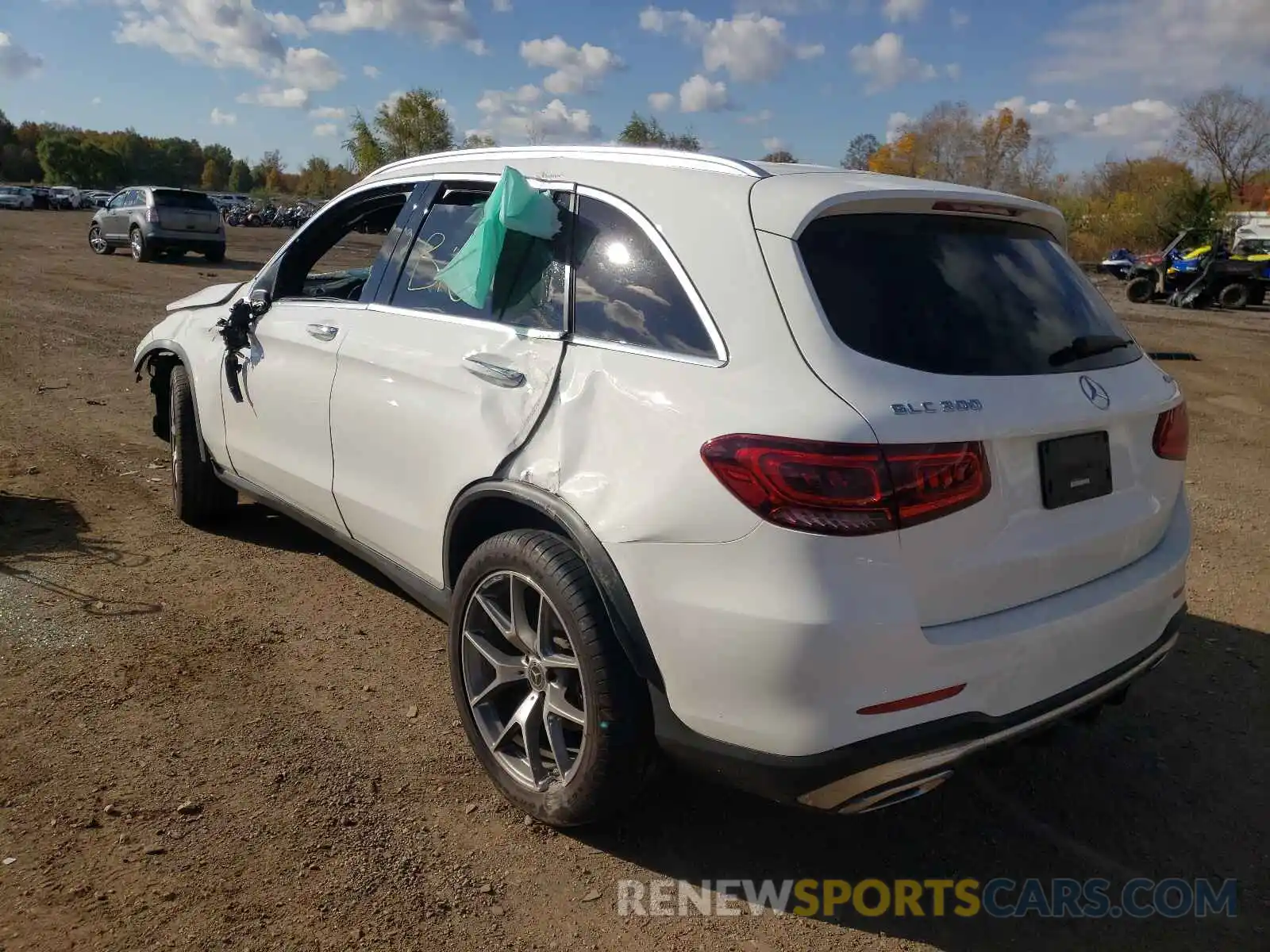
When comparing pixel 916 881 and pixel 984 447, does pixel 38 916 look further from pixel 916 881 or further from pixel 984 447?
pixel 984 447

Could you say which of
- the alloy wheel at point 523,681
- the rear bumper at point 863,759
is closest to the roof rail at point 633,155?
the alloy wheel at point 523,681

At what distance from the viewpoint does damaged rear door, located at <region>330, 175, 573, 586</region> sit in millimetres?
2895

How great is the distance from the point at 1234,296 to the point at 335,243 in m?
25.6

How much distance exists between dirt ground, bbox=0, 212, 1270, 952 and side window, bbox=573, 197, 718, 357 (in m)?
1.44

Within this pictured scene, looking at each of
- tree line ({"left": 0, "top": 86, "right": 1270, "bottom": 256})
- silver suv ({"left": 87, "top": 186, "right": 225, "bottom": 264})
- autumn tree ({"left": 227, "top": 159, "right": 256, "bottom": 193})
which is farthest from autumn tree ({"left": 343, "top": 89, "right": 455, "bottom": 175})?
autumn tree ({"left": 227, "top": 159, "right": 256, "bottom": 193})

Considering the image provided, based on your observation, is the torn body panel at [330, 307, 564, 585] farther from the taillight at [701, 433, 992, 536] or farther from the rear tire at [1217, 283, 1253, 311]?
the rear tire at [1217, 283, 1253, 311]

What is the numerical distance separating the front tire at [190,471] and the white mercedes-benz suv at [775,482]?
2084 millimetres

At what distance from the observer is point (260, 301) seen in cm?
437

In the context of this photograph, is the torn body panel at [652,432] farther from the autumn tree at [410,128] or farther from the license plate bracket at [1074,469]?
the autumn tree at [410,128]

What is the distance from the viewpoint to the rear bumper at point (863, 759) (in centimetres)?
217

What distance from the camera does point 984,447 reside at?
88.2 inches

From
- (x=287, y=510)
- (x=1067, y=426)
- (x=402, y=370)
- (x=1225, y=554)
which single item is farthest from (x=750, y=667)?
(x=1225, y=554)

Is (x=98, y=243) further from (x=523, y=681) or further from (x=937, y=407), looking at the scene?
(x=937, y=407)

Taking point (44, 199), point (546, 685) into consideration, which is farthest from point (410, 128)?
point (546, 685)
